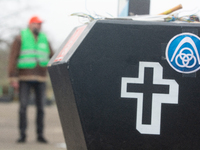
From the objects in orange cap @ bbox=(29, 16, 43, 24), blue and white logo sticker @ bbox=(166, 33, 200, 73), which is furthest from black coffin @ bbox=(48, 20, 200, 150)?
orange cap @ bbox=(29, 16, 43, 24)

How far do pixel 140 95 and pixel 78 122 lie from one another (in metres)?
0.36

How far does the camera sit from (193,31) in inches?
95.2

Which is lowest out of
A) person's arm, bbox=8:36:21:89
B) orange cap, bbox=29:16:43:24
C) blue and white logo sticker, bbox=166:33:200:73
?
person's arm, bbox=8:36:21:89

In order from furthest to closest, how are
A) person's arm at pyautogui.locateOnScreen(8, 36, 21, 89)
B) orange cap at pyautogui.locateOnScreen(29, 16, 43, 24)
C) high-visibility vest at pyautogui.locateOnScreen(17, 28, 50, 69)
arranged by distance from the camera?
orange cap at pyautogui.locateOnScreen(29, 16, 43, 24)
high-visibility vest at pyautogui.locateOnScreen(17, 28, 50, 69)
person's arm at pyautogui.locateOnScreen(8, 36, 21, 89)

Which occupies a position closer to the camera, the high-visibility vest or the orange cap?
the high-visibility vest

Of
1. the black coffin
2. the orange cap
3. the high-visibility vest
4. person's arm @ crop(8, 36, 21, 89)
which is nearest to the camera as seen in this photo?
the black coffin

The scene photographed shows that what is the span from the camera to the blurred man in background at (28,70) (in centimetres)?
593

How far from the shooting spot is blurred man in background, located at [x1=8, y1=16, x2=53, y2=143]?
234 inches

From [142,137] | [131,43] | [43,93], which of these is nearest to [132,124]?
[142,137]

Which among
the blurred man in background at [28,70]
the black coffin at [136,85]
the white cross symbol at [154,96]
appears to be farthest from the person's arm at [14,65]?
the white cross symbol at [154,96]

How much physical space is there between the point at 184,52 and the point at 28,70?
12.5ft

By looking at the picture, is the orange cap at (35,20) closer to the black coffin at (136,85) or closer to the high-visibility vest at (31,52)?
the high-visibility vest at (31,52)

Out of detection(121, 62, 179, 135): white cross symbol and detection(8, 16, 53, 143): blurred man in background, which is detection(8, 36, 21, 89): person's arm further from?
detection(121, 62, 179, 135): white cross symbol

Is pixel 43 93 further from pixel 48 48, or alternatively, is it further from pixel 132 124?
Result: pixel 132 124
